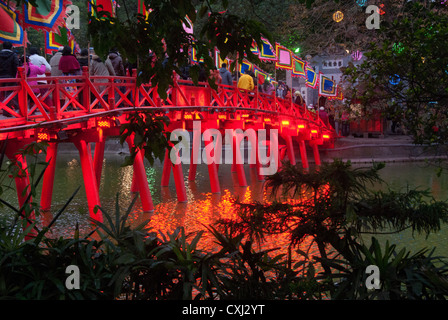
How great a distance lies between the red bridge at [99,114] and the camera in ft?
39.3

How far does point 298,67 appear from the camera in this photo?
2300 centimetres

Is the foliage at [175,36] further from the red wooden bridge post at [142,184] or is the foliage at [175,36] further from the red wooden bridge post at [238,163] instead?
the red wooden bridge post at [238,163]

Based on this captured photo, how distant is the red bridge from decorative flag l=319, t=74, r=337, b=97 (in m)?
1.62

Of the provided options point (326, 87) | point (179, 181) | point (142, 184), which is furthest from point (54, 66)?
point (326, 87)

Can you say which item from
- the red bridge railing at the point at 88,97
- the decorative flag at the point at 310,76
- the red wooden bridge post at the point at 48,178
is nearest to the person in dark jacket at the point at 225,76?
the red bridge railing at the point at 88,97

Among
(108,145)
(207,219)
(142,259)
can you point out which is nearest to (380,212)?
(142,259)

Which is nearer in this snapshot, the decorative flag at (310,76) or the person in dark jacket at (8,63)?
the person in dark jacket at (8,63)

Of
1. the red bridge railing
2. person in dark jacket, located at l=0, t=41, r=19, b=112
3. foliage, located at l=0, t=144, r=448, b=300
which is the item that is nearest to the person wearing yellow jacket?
the red bridge railing

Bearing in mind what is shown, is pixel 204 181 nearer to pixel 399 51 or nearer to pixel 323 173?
pixel 399 51

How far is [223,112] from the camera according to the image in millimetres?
19703

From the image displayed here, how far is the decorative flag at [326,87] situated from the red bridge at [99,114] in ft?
5.32

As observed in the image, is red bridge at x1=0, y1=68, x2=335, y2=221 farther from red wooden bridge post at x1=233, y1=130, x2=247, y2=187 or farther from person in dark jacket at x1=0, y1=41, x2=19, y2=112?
person in dark jacket at x1=0, y1=41, x2=19, y2=112

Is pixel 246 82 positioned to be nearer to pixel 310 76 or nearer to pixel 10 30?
pixel 310 76

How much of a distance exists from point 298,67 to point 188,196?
6487 mm
